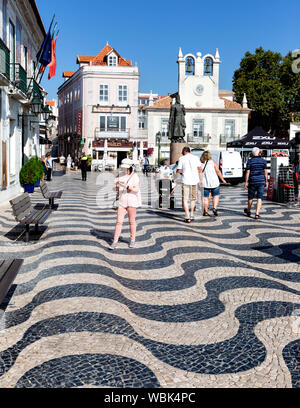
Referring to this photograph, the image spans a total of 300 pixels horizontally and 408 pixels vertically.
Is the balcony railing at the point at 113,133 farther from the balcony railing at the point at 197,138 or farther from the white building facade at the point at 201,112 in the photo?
the balcony railing at the point at 197,138

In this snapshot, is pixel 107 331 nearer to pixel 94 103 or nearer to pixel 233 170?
pixel 233 170

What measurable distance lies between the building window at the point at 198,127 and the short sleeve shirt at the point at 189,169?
4013cm

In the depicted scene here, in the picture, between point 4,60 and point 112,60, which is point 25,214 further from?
point 112,60

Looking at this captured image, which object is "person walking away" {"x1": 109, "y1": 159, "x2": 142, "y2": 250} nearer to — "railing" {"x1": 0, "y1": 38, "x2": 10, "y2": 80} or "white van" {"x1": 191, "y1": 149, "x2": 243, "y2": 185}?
"railing" {"x1": 0, "y1": 38, "x2": 10, "y2": 80}

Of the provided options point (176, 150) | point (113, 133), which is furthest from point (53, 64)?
point (113, 133)

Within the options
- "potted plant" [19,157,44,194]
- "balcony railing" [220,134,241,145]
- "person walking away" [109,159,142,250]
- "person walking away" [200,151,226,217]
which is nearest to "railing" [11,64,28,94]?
"potted plant" [19,157,44,194]

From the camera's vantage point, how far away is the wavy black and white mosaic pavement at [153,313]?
298 cm

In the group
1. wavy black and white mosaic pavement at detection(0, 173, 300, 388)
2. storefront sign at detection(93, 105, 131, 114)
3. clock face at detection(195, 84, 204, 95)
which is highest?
clock face at detection(195, 84, 204, 95)

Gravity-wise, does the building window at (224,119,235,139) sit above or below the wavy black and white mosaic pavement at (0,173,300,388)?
above

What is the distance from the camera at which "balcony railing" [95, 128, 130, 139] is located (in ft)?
153

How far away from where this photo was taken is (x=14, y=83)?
14.6 metres

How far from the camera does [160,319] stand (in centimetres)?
397

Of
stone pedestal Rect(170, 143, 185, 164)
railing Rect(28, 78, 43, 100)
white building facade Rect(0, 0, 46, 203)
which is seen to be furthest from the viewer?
stone pedestal Rect(170, 143, 185, 164)

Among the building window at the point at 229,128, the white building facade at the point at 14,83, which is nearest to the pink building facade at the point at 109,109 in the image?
the building window at the point at 229,128
